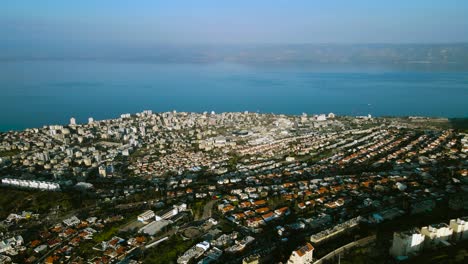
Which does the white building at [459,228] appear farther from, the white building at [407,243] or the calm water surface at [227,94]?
the calm water surface at [227,94]

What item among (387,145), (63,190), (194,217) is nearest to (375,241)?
(194,217)

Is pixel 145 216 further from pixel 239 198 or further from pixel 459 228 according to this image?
pixel 459 228

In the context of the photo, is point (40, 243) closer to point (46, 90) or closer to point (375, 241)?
point (375, 241)

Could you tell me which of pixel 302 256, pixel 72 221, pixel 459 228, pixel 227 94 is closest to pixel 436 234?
pixel 459 228

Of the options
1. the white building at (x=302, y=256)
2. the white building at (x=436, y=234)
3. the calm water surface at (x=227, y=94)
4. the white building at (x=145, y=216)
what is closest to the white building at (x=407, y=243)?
the white building at (x=436, y=234)

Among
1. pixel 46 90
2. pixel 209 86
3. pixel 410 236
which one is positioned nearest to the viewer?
pixel 410 236

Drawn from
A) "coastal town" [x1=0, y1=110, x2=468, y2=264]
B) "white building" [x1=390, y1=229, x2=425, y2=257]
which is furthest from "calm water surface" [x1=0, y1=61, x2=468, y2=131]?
"white building" [x1=390, y1=229, x2=425, y2=257]
